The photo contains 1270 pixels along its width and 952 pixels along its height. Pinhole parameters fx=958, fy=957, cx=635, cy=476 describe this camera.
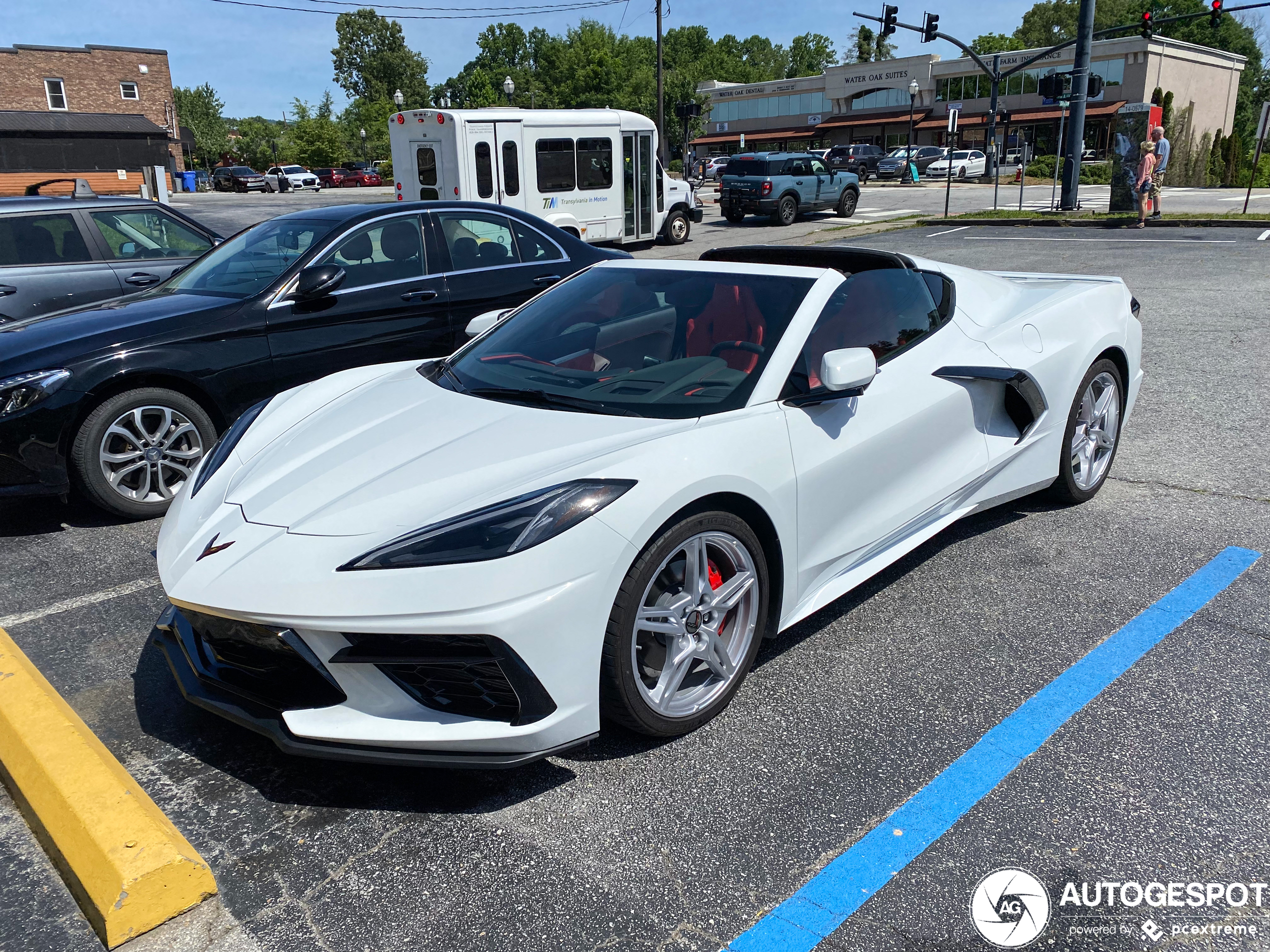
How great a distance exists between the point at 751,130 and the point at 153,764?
83.1 meters

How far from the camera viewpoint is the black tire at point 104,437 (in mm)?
4730

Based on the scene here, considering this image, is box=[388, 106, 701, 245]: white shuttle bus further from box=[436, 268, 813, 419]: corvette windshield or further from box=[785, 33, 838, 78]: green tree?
box=[785, 33, 838, 78]: green tree

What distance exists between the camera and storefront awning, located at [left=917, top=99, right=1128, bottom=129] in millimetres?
54219

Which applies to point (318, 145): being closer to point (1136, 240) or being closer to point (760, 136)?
point (760, 136)

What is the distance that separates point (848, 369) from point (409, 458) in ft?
4.60

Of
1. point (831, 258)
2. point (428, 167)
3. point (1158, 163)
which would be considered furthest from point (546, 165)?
point (831, 258)

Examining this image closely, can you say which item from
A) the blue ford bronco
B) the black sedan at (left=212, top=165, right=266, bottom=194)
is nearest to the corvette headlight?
the blue ford bronco

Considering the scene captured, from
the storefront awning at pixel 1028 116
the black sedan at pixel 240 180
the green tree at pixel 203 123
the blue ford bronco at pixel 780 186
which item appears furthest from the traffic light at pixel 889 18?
the green tree at pixel 203 123

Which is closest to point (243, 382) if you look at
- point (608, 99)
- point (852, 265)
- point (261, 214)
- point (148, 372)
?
point (148, 372)

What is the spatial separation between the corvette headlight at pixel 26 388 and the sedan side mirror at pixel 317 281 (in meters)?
1.26

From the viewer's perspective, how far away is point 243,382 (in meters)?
5.25

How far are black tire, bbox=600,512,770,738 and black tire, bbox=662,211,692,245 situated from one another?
18631 mm

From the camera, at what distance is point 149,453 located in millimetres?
4961

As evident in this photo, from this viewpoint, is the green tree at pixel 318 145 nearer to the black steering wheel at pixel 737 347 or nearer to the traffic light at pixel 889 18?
the traffic light at pixel 889 18
